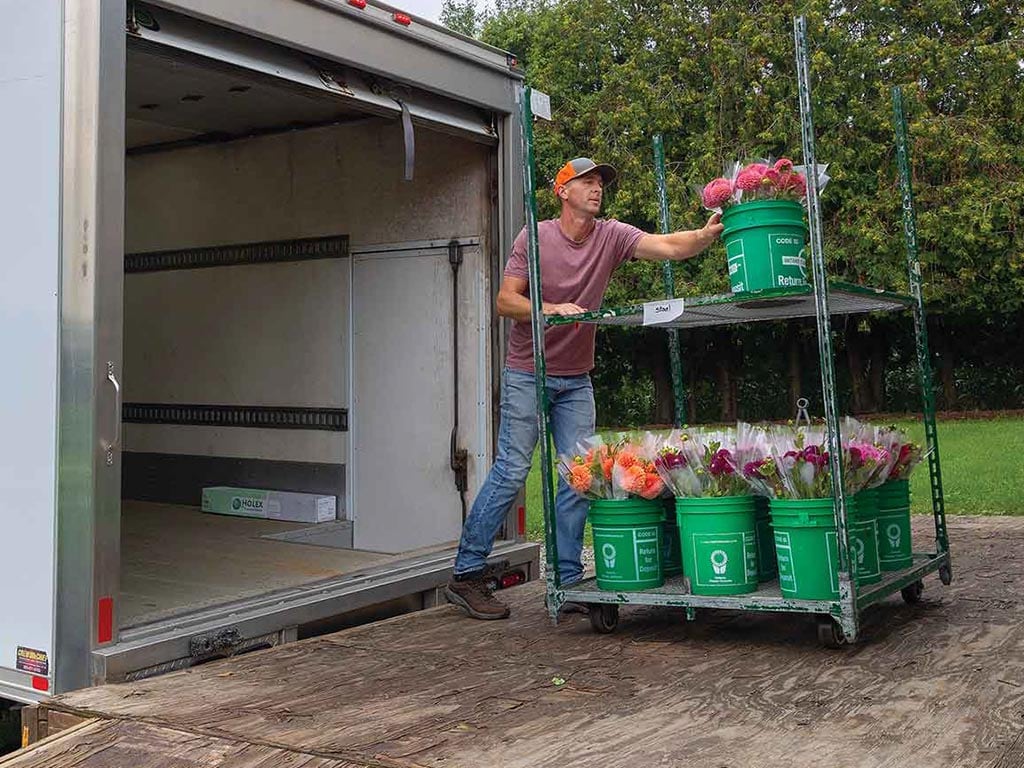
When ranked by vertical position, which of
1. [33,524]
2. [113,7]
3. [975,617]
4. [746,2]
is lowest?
[975,617]

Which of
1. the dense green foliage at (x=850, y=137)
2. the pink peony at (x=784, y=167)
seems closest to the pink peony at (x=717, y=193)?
the pink peony at (x=784, y=167)

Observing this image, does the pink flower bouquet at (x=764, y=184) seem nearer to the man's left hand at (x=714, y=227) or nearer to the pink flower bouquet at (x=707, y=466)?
the man's left hand at (x=714, y=227)

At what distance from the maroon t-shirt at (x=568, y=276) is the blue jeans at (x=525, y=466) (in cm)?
8

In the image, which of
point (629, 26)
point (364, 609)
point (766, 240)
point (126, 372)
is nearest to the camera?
point (766, 240)

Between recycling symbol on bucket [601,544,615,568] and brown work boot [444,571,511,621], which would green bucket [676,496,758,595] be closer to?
recycling symbol on bucket [601,544,615,568]

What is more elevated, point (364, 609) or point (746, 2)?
point (746, 2)

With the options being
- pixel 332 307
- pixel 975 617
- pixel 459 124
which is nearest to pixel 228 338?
pixel 332 307

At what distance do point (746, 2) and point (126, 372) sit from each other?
15811mm

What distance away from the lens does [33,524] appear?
360cm

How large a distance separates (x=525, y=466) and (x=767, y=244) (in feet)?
4.77

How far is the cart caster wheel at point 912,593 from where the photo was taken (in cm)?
467

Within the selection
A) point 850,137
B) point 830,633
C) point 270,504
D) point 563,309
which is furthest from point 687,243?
point 850,137

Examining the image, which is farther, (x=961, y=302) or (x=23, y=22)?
(x=961, y=302)

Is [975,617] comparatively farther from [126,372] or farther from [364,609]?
[126,372]
